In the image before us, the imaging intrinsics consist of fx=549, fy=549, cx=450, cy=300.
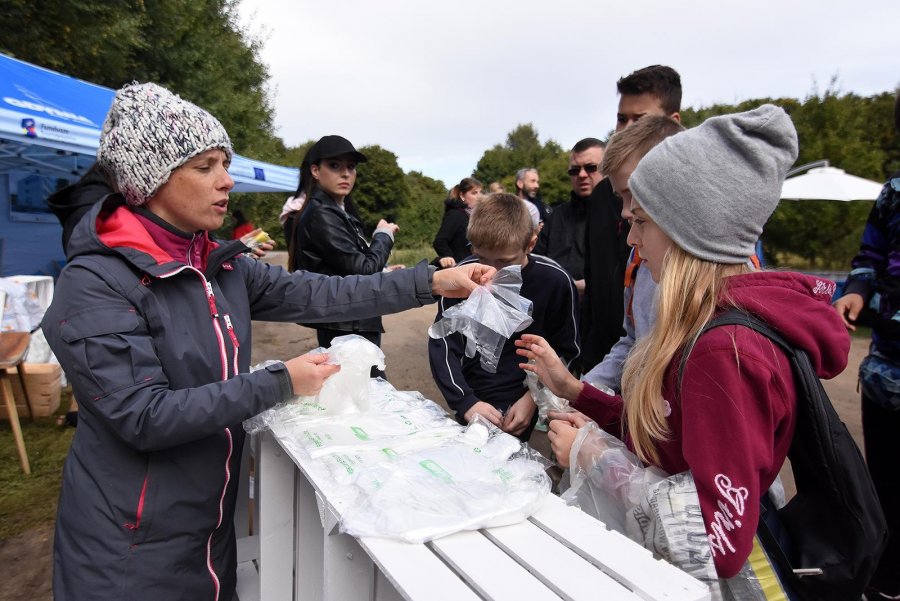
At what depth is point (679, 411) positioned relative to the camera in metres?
1.33

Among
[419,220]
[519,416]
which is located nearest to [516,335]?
[519,416]

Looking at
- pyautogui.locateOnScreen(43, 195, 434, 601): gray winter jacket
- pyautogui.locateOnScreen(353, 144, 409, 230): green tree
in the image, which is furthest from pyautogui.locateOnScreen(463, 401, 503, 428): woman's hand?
pyautogui.locateOnScreen(353, 144, 409, 230): green tree

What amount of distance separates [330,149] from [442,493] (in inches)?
114

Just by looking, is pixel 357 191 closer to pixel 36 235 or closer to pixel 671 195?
pixel 36 235

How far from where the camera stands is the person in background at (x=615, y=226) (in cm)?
275

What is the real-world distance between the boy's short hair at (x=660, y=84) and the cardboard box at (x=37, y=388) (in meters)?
5.28

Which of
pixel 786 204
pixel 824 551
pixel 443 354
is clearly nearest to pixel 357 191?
pixel 786 204

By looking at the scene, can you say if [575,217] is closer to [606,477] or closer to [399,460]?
[606,477]

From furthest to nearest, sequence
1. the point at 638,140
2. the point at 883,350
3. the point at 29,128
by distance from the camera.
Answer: the point at 29,128 → the point at 883,350 → the point at 638,140

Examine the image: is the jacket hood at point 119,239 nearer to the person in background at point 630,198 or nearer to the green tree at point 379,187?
the person in background at point 630,198

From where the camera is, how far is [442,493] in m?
1.23

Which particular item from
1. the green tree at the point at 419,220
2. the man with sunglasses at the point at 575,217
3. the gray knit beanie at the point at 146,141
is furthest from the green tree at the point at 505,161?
the gray knit beanie at the point at 146,141

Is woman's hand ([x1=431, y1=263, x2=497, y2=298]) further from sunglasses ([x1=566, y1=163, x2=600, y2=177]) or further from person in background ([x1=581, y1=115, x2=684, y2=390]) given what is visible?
sunglasses ([x1=566, y1=163, x2=600, y2=177])

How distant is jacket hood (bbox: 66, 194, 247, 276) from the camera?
1483mm
